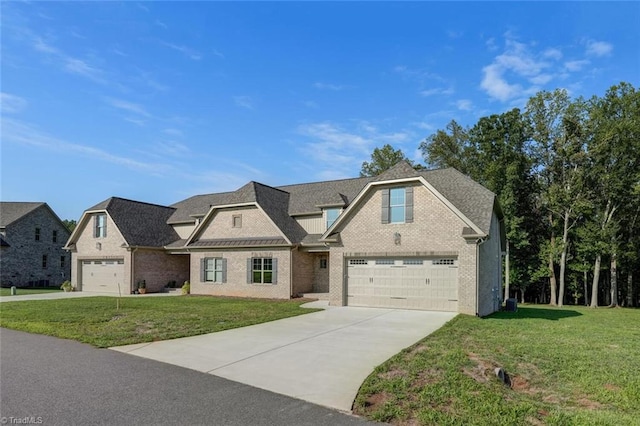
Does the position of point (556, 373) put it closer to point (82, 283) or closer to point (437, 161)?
point (82, 283)

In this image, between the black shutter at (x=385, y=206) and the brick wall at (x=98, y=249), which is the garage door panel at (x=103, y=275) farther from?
the black shutter at (x=385, y=206)

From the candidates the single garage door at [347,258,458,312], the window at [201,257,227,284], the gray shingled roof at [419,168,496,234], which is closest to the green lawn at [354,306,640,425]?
the single garage door at [347,258,458,312]

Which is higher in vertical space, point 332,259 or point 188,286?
point 332,259

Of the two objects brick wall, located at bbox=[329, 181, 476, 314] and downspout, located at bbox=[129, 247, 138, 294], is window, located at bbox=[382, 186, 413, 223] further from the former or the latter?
downspout, located at bbox=[129, 247, 138, 294]

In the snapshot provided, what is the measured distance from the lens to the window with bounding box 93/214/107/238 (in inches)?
1135

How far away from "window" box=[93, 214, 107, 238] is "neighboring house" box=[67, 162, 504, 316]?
0.12 metres

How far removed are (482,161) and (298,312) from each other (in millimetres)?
24293

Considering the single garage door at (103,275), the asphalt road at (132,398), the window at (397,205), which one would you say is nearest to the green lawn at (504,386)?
the asphalt road at (132,398)

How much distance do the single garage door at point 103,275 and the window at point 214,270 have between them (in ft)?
18.9

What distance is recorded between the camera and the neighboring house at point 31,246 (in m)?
34.6

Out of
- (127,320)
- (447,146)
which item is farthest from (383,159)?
(127,320)

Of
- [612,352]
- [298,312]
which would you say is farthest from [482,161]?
[612,352]

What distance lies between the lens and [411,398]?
6.17 metres

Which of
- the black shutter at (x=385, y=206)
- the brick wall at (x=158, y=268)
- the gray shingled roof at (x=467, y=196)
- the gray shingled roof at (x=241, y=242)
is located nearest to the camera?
the gray shingled roof at (x=467, y=196)
